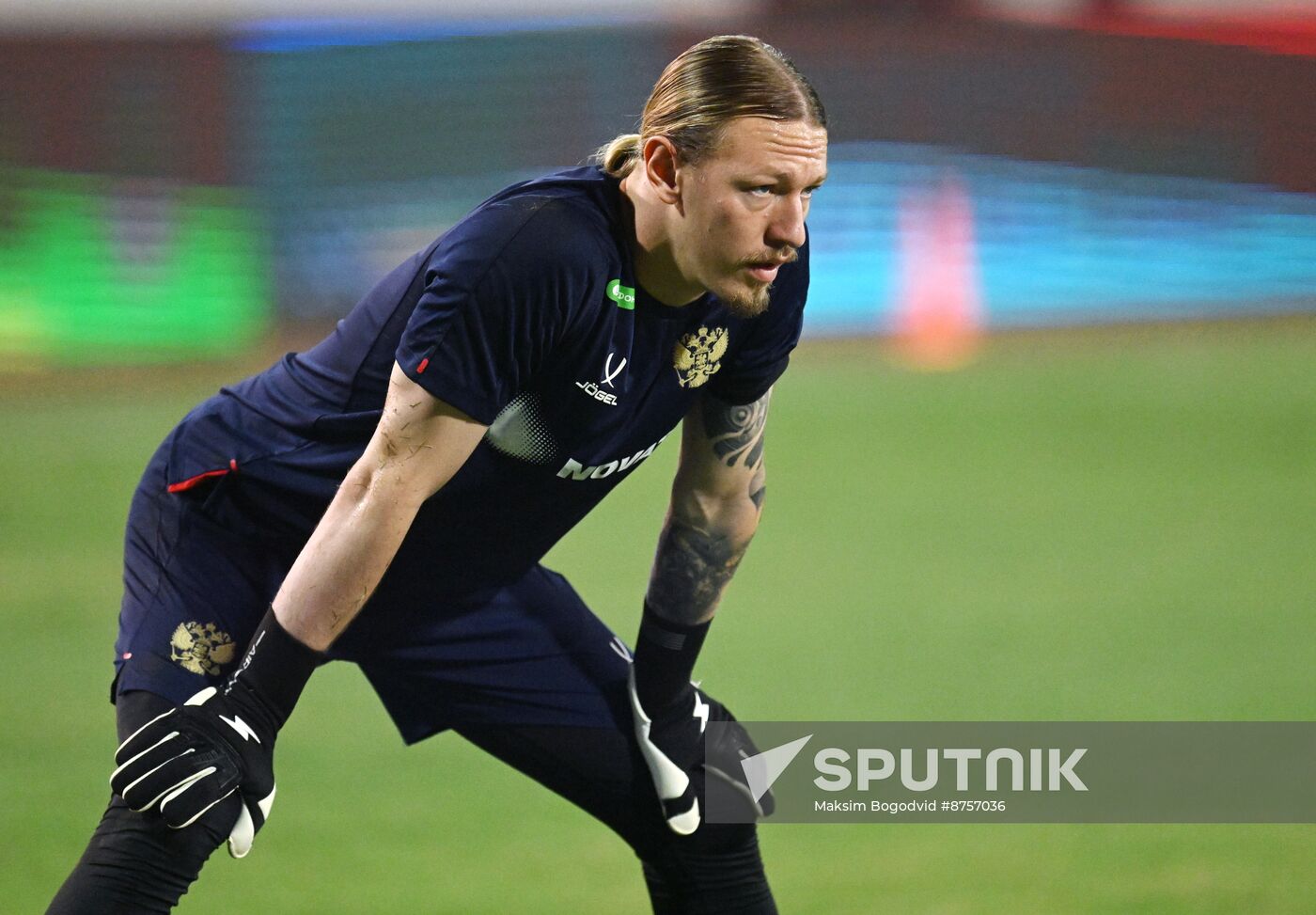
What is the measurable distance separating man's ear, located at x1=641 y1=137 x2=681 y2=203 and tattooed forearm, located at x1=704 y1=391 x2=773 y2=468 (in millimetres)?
467

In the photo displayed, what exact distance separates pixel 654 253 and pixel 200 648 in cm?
94

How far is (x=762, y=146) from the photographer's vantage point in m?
2.27

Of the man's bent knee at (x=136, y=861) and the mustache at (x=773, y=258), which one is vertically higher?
the mustache at (x=773, y=258)

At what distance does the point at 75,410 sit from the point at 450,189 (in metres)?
2.63

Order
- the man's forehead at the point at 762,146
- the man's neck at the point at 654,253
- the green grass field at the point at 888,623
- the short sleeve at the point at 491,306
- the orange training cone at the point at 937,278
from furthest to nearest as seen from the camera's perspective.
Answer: the orange training cone at the point at 937,278, the green grass field at the point at 888,623, the man's neck at the point at 654,253, the man's forehead at the point at 762,146, the short sleeve at the point at 491,306

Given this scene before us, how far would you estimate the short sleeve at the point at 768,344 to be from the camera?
2.55m

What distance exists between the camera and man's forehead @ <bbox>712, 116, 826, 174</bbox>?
7.43 feet

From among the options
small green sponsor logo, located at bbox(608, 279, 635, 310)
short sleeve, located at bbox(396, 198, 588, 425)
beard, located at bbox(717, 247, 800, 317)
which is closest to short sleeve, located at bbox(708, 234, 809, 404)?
beard, located at bbox(717, 247, 800, 317)

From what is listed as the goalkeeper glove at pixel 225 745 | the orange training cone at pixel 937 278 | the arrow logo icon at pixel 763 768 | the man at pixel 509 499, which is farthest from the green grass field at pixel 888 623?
the goalkeeper glove at pixel 225 745

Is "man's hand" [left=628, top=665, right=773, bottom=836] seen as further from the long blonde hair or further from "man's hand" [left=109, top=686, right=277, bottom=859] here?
the long blonde hair

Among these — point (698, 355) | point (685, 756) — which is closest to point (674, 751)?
point (685, 756)

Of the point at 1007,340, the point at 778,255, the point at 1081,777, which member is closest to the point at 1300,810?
the point at 1081,777

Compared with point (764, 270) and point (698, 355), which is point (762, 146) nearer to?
point (764, 270)

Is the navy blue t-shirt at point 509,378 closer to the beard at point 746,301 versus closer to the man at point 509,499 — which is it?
the man at point 509,499
